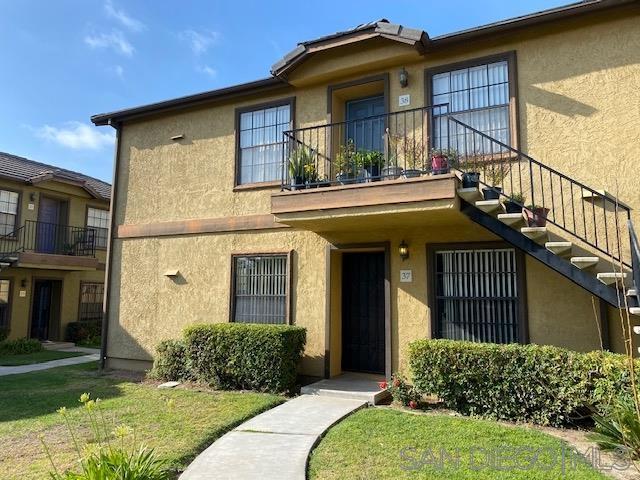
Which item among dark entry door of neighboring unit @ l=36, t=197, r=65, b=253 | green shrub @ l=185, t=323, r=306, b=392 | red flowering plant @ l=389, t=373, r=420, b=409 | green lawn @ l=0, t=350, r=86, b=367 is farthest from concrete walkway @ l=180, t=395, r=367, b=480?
dark entry door of neighboring unit @ l=36, t=197, r=65, b=253

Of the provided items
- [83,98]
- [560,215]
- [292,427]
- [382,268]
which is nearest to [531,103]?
[560,215]

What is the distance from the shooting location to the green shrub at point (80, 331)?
1878cm

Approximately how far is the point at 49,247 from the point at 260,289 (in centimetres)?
1329

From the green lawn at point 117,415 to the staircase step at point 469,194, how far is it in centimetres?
460

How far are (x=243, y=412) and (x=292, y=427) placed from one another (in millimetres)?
1111

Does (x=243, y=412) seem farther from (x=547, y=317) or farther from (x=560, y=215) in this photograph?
(x=560, y=215)

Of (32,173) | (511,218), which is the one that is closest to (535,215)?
(511,218)

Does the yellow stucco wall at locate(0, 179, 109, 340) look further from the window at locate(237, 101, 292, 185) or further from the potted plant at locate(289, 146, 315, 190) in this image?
the potted plant at locate(289, 146, 315, 190)

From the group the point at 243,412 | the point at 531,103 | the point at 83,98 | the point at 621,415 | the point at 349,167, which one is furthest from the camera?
the point at 83,98

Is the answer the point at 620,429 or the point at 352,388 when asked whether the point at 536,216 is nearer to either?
the point at 620,429

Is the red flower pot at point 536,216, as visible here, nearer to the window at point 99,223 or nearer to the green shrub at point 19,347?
the green shrub at point 19,347

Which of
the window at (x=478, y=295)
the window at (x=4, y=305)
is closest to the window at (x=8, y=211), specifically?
the window at (x=4, y=305)

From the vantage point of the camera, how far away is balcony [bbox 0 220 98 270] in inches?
643

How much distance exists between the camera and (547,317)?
24.7 feet
